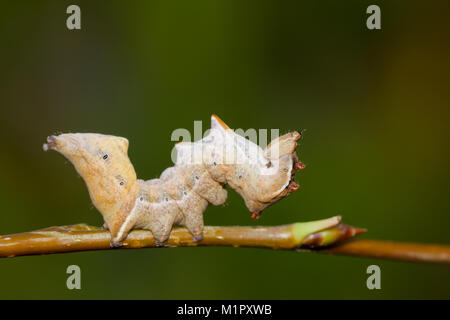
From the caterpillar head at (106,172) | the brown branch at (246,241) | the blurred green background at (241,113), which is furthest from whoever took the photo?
the blurred green background at (241,113)

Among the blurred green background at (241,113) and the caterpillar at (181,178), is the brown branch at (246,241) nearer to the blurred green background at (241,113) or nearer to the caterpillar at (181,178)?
the caterpillar at (181,178)

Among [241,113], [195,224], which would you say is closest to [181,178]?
[195,224]

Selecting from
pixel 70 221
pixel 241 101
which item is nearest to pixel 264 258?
pixel 241 101

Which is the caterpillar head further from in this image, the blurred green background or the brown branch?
the blurred green background

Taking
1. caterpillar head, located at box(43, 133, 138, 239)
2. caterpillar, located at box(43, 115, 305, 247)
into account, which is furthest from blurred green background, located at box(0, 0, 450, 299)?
caterpillar head, located at box(43, 133, 138, 239)

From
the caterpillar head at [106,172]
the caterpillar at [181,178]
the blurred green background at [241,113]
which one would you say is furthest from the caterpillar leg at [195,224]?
the blurred green background at [241,113]

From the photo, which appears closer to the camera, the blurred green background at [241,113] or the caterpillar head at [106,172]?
the caterpillar head at [106,172]
